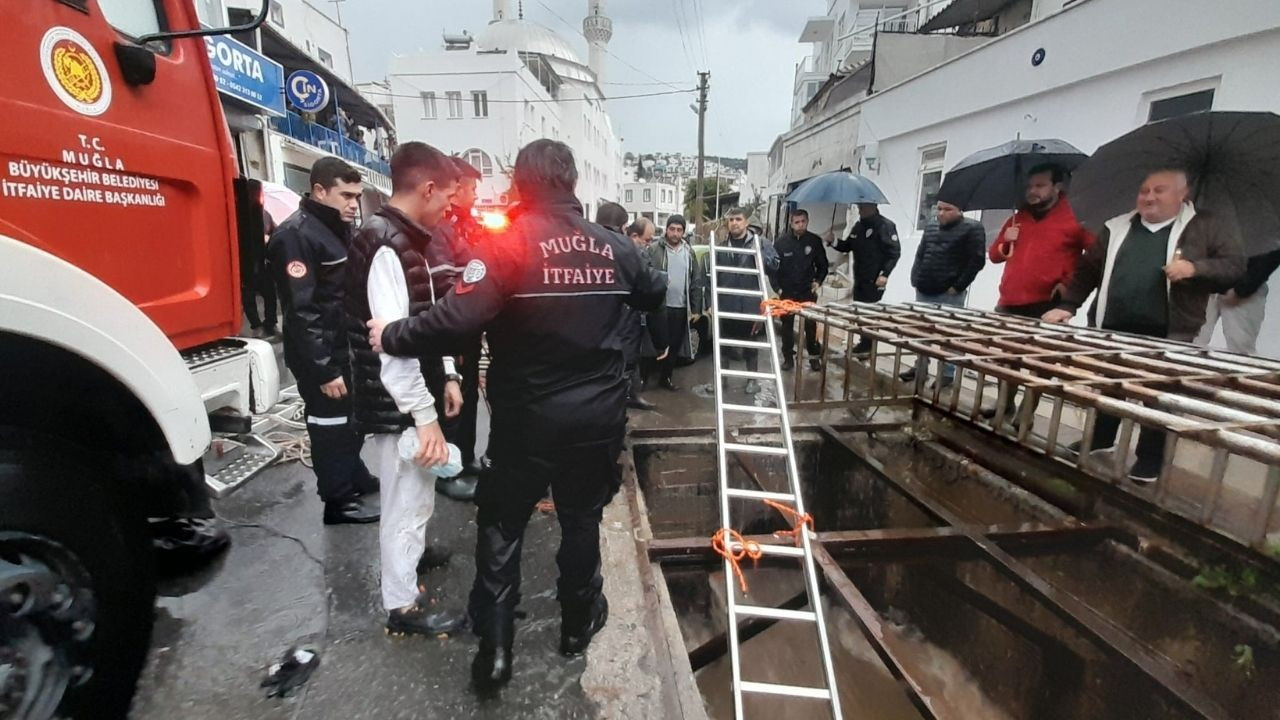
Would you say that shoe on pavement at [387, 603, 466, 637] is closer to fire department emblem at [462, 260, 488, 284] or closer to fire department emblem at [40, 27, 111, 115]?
fire department emblem at [462, 260, 488, 284]

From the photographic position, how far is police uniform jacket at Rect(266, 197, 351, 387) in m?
2.72

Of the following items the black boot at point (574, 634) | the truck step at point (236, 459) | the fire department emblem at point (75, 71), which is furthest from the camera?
the truck step at point (236, 459)

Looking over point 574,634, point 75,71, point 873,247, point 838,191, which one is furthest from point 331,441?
point 838,191

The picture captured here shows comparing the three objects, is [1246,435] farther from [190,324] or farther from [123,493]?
[190,324]

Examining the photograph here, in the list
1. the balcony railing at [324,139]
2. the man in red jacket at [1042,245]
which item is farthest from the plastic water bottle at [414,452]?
the balcony railing at [324,139]

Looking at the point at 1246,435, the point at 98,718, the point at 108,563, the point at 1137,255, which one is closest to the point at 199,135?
the point at 108,563

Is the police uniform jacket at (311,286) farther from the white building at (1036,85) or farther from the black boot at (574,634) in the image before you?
the white building at (1036,85)

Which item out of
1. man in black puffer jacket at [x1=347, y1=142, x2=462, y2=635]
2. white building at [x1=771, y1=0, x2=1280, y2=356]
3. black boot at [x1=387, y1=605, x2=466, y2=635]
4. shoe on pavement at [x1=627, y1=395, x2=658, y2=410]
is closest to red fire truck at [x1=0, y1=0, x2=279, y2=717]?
man in black puffer jacket at [x1=347, y1=142, x2=462, y2=635]

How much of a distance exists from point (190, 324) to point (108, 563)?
2.92 feet

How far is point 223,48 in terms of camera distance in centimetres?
454

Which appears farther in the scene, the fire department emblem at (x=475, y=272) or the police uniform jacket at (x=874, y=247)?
the police uniform jacket at (x=874, y=247)

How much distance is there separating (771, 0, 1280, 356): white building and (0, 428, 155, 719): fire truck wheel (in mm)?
7330

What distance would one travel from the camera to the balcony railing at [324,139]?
44.2ft

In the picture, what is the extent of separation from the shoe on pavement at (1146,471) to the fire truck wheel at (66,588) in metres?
4.84
